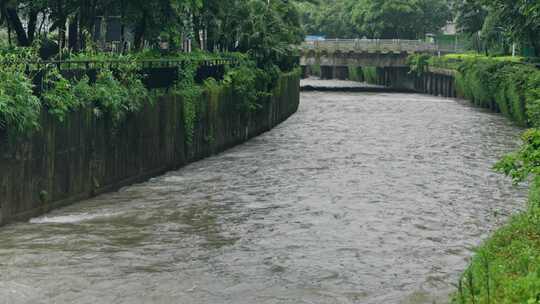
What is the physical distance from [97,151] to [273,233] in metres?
6.89

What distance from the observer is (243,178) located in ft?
102

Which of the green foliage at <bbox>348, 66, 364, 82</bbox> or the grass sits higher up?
the grass

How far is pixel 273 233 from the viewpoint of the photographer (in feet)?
71.7

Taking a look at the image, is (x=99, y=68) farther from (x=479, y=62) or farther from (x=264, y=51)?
(x=479, y=62)

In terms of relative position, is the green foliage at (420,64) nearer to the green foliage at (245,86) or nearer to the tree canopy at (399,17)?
the tree canopy at (399,17)

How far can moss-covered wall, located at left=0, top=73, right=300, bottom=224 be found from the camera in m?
22.1

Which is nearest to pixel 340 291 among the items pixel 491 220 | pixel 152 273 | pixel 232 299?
pixel 232 299

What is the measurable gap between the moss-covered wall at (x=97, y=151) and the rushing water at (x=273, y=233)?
53 centimetres

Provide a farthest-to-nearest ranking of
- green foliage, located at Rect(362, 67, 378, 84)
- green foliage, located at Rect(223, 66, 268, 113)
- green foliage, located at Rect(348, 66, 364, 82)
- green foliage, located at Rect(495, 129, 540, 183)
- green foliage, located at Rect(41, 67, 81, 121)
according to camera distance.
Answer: green foliage, located at Rect(348, 66, 364, 82) → green foliage, located at Rect(362, 67, 378, 84) → green foliage, located at Rect(223, 66, 268, 113) → green foliage, located at Rect(41, 67, 81, 121) → green foliage, located at Rect(495, 129, 540, 183)

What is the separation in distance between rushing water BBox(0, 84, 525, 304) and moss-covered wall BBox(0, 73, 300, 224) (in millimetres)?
528

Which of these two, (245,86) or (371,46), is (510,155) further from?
(371,46)

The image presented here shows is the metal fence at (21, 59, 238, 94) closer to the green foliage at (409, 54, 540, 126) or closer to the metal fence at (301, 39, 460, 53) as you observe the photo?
the green foliage at (409, 54, 540, 126)

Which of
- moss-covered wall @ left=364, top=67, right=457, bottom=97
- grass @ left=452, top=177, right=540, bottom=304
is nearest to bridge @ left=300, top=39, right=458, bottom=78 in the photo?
moss-covered wall @ left=364, top=67, right=457, bottom=97

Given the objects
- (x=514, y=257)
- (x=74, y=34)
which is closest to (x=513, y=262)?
(x=514, y=257)
